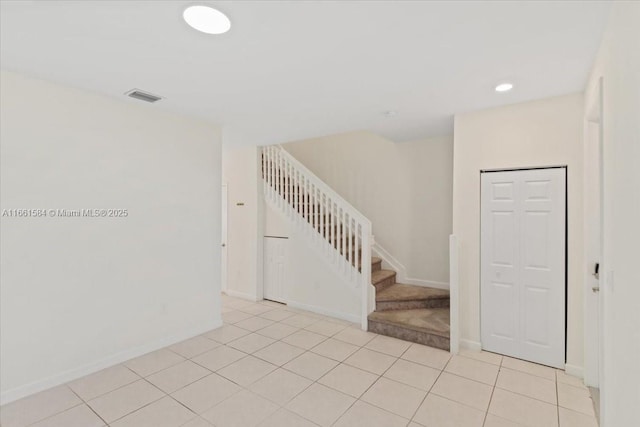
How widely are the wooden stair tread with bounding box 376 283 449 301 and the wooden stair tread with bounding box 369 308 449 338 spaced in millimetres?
168

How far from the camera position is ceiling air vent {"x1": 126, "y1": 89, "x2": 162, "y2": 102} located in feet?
9.26

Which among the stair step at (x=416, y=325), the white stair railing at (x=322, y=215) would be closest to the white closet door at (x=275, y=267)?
the white stair railing at (x=322, y=215)

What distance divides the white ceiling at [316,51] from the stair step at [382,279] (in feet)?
7.95

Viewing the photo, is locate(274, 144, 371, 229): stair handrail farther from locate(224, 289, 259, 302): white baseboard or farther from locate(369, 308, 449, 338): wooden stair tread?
locate(224, 289, 259, 302): white baseboard

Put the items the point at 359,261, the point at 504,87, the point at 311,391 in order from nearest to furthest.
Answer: the point at 311,391, the point at 504,87, the point at 359,261

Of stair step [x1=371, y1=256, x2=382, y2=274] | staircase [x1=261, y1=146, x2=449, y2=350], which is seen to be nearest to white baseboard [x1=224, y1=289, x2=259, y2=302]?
staircase [x1=261, y1=146, x2=449, y2=350]

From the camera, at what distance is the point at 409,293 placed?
4320 mm

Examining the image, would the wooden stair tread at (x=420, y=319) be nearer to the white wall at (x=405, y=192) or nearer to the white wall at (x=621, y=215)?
the white wall at (x=405, y=192)

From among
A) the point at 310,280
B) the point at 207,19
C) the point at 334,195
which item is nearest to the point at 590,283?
the point at 334,195

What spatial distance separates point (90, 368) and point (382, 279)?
11.7 feet

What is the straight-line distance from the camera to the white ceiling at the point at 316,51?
1.69 meters

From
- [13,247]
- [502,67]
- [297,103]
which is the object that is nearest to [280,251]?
[297,103]

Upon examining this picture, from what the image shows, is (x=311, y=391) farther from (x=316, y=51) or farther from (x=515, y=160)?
(x=515, y=160)

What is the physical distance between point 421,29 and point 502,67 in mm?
943
